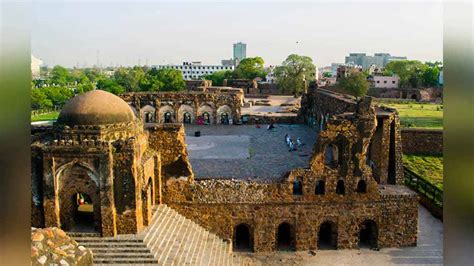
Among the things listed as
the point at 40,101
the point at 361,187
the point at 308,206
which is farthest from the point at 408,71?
the point at 308,206

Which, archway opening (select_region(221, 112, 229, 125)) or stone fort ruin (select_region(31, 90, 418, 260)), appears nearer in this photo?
stone fort ruin (select_region(31, 90, 418, 260))

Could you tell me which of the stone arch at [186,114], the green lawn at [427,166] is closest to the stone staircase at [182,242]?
the green lawn at [427,166]

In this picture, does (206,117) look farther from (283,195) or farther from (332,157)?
(283,195)

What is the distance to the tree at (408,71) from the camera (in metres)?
79.7

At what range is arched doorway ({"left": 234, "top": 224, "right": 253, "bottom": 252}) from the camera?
54.0 ft

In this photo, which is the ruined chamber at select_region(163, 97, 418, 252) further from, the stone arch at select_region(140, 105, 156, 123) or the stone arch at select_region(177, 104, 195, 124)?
the stone arch at select_region(140, 105, 156, 123)

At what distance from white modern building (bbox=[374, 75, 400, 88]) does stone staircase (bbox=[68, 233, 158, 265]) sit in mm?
73280

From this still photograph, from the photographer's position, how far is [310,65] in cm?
6259

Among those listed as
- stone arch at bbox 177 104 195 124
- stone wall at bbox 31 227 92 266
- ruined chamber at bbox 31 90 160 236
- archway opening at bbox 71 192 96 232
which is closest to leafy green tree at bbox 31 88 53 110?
stone arch at bbox 177 104 195 124

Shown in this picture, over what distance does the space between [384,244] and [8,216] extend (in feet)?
53.0

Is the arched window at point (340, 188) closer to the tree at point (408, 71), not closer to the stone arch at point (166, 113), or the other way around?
the stone arch at point (166, 113)

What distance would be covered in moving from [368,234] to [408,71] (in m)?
70.7

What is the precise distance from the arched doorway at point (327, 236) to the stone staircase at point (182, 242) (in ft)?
11.0

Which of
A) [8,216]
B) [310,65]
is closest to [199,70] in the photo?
[310,65]
